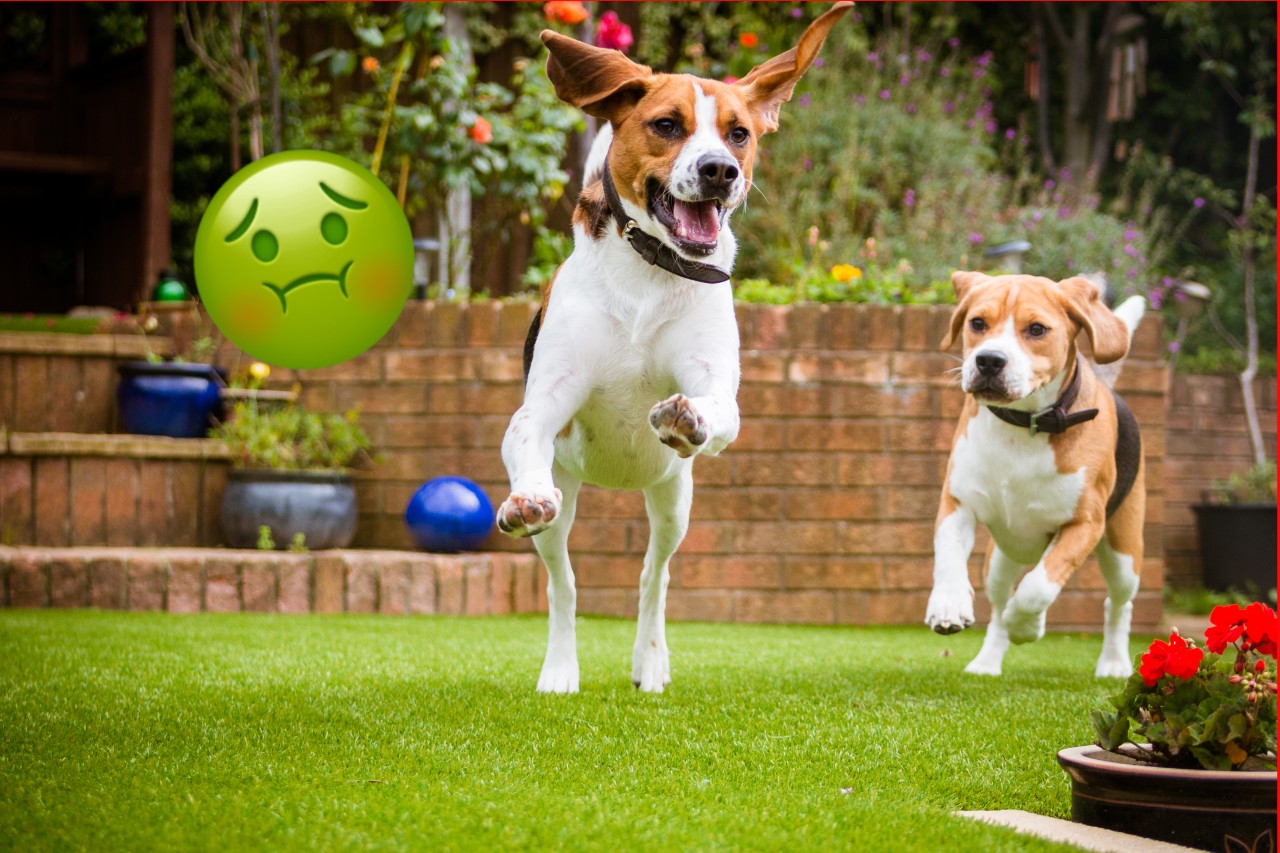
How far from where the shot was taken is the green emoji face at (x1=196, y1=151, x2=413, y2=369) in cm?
381

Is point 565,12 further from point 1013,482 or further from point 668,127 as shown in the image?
point 668,127

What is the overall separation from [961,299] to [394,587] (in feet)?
10.6

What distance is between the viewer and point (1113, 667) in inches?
192

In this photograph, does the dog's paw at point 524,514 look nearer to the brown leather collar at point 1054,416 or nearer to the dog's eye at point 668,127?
the dog's eye at point 668,127

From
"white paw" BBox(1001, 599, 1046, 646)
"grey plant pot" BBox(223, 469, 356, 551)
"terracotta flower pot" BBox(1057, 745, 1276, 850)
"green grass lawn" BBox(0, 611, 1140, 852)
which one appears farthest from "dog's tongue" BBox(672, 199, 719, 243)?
"grey plant pot" BBox(223, 469, 356, 551)

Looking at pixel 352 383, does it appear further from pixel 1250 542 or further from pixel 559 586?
pixel 1250 542

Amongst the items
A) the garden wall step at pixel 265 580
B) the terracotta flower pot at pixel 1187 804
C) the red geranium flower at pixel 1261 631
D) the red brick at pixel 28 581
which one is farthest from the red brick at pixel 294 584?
the red geranium flower at pixel 1261 631

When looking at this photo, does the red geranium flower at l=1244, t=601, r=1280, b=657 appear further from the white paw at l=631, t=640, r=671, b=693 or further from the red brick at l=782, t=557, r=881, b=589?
the red brick at l=782, t=557, r=881, b=589

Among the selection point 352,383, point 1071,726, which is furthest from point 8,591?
point 1071,726

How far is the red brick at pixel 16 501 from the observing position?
647 centimetres

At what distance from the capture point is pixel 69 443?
655 centimetres

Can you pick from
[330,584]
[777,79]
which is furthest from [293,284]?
[330,584]

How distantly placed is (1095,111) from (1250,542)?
4.55 m

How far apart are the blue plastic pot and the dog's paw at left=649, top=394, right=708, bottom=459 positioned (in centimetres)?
461
